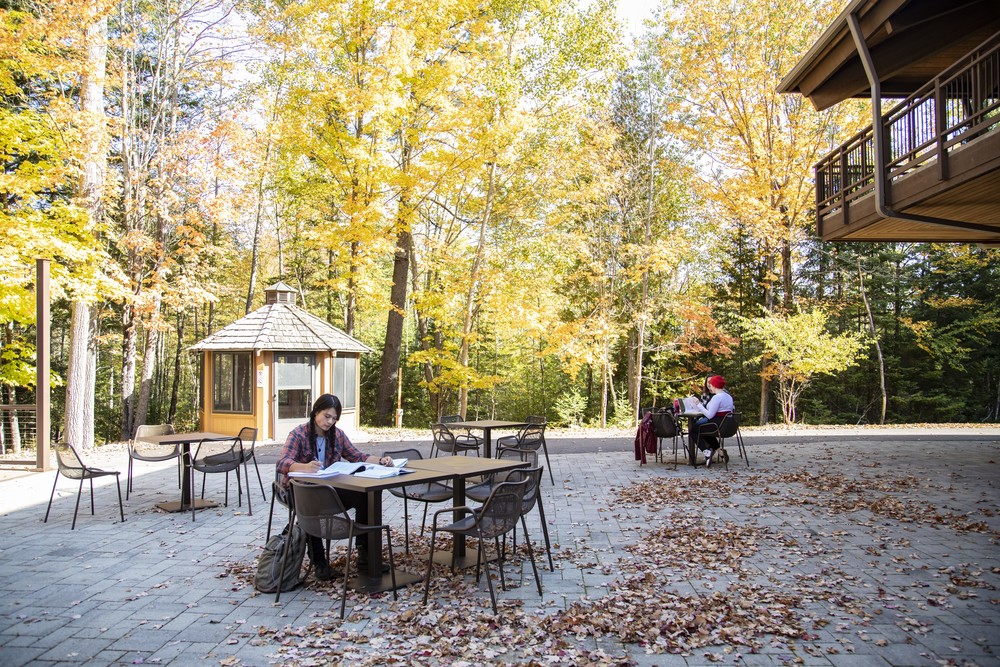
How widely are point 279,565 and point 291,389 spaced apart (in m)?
10.8

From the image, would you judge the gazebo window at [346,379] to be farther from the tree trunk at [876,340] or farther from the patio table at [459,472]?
the tree trunk at [876,340]

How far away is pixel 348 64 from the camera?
603 inches

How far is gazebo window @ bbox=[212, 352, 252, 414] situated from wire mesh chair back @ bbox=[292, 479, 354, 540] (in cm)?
1111

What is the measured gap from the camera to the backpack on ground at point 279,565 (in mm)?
4895

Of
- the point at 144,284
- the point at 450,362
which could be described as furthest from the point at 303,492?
the point at 144,284

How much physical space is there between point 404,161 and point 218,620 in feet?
46.6

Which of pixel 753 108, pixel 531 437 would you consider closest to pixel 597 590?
pixel 531 437

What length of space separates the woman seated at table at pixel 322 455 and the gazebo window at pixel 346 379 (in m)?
10.7

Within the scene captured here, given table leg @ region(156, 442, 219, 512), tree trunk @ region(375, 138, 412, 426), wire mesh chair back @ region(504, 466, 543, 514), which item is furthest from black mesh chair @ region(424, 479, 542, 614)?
tree trunk @ region(375, 138, 412, 426)

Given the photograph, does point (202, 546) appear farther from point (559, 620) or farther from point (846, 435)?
point (846, 435)

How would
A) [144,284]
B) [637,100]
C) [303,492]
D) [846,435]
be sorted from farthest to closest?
[637,100]
[144,284]
[846,435]
[303,492]

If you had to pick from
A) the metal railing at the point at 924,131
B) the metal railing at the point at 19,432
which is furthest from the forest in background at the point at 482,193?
the metal railing at the point at 924,131

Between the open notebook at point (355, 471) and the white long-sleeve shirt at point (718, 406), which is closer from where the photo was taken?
the open notebook at point (355, 471)

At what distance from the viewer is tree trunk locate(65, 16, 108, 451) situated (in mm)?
12195
